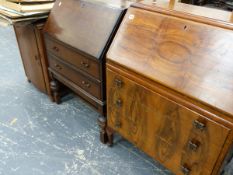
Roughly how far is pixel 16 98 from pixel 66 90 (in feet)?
1.62

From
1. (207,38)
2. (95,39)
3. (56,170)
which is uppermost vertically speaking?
(207,38)

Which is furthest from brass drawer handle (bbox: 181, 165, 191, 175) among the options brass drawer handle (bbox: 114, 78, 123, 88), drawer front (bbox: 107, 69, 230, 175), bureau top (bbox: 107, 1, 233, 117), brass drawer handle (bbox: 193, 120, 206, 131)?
brass drawer handle (bbox: 114, 78, 123, 88)

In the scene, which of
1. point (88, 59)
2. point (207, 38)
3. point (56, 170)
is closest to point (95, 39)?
point (88, 59)

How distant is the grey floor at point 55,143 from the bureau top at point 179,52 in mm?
744

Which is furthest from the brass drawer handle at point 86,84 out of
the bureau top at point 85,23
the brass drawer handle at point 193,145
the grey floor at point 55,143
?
the brass drawer handle at point 193,145

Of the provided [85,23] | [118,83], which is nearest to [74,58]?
[85,23]

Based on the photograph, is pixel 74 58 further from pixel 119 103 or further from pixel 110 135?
pixel 110 135

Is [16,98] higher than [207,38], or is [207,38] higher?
[207,38]

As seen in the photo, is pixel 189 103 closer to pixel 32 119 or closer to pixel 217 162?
pixel 217 162

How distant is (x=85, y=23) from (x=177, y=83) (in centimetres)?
72

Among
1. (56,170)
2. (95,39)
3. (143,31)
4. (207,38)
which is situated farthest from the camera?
(56,170)

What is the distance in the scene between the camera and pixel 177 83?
910 millimetres

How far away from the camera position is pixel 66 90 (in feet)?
→ 6.68

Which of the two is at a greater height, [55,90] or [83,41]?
[83,41]
